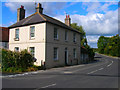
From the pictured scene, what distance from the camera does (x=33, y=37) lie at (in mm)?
20141

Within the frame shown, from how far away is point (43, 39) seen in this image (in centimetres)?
1878

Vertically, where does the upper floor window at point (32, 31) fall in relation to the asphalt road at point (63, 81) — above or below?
above

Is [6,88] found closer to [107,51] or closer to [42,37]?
[42,37]

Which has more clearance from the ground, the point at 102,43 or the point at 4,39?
the point at 102,43

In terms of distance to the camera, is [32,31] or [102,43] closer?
[32,31]

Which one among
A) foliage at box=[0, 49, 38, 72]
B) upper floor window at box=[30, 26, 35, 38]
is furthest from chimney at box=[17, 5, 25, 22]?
foliage at box=[0, 49, 38, 72]

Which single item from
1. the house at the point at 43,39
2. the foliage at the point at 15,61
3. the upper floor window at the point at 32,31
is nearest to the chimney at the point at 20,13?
the house at the point at 43,39

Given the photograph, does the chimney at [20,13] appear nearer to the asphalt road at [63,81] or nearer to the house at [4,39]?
the house at [4,39]

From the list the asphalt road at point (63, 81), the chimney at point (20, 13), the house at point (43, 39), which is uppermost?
the chimney at point (20, 13)

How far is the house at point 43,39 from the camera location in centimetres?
1883

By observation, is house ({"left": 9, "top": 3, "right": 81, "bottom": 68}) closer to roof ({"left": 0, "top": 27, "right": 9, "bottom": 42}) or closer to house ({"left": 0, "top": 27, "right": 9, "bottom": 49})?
house ({"left": 0, "top": 27, "right": 9, "bottom": 49})

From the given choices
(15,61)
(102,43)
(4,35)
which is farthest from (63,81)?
(102,43)

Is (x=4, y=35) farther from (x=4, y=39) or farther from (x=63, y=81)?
(x=63, y=81)

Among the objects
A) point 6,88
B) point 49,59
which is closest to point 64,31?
point 49,59
